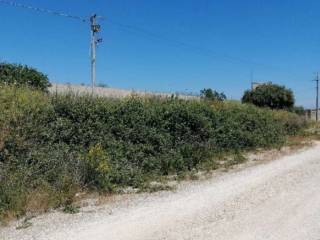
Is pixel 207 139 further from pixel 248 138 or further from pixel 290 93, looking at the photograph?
pixel 290 93

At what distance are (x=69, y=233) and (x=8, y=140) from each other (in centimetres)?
382

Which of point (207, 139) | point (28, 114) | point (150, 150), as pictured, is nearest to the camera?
point (28, 114)

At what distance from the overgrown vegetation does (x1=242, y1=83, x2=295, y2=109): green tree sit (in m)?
37.5

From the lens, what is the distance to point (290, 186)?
12.3 m

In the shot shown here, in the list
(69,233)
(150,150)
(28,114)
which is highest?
(28,114)

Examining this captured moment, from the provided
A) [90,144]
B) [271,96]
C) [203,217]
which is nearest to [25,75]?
[90,144]

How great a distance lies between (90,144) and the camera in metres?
12.9

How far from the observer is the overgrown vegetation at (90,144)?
1047 cm

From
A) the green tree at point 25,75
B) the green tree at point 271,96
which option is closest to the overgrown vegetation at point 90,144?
the green tree at point 25,75

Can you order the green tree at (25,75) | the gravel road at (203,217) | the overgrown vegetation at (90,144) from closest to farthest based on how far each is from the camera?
the gravel road at (203,217) → the overgrown vegetation at (90,144) → the green tree at (25,75)

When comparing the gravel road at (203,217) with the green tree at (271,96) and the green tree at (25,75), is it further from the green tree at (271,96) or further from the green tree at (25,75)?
the green tree at (271,96)

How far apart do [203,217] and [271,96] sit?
4789cm

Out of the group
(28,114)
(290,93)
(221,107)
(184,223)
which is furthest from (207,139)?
(290,93)

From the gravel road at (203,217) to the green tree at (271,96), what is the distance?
43.2 m
